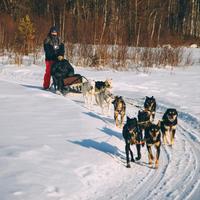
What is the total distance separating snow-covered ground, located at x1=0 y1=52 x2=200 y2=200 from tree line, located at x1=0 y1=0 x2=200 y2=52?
816 cm

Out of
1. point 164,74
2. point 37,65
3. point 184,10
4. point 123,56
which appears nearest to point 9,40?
point 37,65

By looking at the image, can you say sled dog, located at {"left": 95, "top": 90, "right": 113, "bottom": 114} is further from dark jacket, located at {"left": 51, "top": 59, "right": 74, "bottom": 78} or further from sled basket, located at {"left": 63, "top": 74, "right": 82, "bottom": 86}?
dark jacket, located at {"left": 51, "top": 59, "right": 74, "bottom": 78}

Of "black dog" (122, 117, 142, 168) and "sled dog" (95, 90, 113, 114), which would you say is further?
"sled dog" (95, 90, 113, 114)

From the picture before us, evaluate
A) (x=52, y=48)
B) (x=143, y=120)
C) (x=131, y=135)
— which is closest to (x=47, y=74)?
(x=52, y=48)

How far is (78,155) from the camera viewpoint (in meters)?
6.29

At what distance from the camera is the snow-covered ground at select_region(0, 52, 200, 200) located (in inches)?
201

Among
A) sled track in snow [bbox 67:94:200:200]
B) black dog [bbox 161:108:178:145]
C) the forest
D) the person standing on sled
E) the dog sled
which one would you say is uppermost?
the forest

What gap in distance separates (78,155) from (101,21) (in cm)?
1754

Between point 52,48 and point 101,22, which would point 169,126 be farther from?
point 101,22

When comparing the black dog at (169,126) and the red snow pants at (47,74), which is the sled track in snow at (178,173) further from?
the red snow pants at (47,74)

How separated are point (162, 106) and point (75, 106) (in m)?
2.25

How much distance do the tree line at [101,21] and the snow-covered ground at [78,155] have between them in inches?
321

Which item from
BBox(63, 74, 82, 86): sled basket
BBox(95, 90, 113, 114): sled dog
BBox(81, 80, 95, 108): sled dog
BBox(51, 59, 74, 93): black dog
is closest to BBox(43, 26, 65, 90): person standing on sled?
BBox(51, 59, 74, 93): black dog

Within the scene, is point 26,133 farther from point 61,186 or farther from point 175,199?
point 175,199
